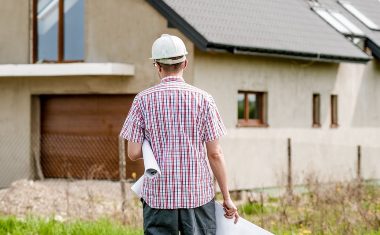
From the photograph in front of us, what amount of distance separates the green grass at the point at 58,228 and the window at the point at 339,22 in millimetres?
10861

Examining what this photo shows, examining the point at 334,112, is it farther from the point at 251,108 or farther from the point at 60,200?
the point at 60,200

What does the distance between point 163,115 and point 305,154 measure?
39.2 feet

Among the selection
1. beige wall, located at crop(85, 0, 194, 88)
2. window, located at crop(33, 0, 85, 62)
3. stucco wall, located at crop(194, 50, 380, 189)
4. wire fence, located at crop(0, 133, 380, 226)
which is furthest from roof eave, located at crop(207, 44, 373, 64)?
window, located at crop(33, 0, 85, 62)

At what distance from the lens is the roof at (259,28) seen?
1314 centimetres

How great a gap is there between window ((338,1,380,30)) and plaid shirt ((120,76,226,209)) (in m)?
15.6

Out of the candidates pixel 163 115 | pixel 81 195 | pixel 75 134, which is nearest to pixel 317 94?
pixel 75 134

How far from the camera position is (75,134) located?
1484 centimetres

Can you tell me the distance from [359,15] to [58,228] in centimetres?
1393

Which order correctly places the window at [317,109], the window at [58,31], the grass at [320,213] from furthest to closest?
the window at [317,109] < the window at [58,31] < the grass at [320,213]

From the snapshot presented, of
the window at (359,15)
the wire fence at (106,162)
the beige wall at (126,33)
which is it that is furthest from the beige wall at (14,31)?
the window at (359,15)

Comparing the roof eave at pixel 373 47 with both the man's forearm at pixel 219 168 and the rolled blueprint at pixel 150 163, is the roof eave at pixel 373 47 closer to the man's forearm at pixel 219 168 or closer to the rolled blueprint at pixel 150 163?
the man's forearm at pixel 219 168

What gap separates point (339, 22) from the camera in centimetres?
1795

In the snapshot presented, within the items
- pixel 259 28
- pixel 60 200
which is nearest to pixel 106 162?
pixel 60 200

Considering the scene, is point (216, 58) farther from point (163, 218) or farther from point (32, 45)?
point (163, 218)
